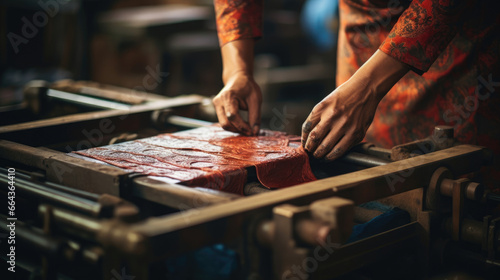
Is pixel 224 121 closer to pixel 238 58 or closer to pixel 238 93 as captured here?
pixel 238 93

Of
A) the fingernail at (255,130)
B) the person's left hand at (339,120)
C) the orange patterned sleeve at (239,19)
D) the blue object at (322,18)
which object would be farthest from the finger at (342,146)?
the blue object at (322,18)

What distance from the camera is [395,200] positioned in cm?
131

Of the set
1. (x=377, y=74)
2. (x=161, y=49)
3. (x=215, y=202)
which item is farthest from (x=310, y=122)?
(x=161, y=49)

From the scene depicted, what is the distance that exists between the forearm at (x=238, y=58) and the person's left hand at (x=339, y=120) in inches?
19.3

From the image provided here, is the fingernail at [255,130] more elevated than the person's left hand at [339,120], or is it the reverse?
the person's left hand at [339,120]

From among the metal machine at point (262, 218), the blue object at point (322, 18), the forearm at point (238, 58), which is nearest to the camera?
the metal machine at point (262, 218)

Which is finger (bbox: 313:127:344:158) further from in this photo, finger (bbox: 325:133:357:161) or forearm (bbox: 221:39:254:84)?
forearm (bbox: 221:39:254:84)

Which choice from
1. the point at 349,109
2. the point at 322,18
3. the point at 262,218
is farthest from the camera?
the point at 322,18

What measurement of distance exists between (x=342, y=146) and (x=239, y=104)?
0.46 metres

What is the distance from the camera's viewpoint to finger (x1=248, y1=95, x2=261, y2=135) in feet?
5.49

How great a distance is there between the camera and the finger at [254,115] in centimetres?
167

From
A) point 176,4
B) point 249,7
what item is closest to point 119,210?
point 249,7

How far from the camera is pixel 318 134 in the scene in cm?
136

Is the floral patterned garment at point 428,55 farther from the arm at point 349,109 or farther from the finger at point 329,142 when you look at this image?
the finger at point 329,142
